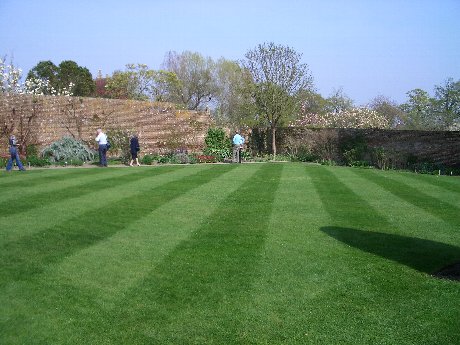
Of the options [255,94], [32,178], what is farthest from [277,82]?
[32,178]

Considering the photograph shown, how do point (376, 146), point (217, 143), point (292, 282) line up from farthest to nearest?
point (217, 143) < point (376, 146) < point (292, 282)

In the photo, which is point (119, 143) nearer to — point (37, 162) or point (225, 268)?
point (37, 162)

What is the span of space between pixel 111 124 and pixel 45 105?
3.36m

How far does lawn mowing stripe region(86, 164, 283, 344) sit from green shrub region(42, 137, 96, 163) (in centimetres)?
1438

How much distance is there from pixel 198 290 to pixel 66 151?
685 inches

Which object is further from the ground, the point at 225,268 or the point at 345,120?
the point at 345,120

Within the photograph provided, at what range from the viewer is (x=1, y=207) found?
9.62 m

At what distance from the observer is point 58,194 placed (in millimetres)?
11289

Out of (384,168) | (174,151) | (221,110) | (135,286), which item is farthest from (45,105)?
(221,110)

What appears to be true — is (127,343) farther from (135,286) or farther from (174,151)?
(174,151)

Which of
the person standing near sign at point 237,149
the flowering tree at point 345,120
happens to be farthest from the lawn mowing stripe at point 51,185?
the flowering tree at point 345,120

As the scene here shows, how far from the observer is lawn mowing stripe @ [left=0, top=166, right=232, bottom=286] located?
6.11m

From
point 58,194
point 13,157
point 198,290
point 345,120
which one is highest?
point 345,120

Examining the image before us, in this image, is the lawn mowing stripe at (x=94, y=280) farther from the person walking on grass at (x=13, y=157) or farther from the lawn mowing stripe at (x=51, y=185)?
the person walking on grass at (x=13, y=157)
